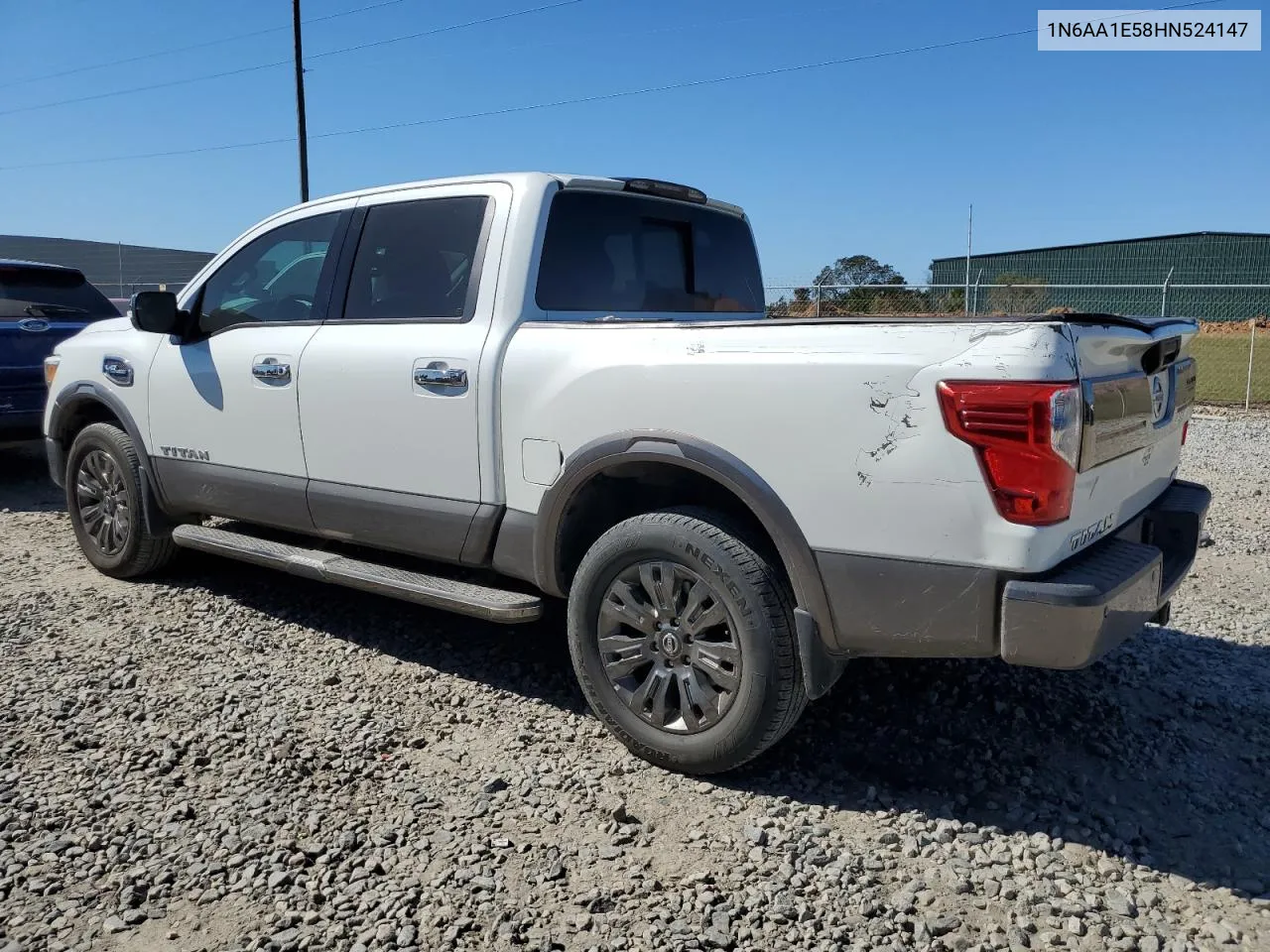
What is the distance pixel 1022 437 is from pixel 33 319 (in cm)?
807

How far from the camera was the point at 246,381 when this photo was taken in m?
4.58

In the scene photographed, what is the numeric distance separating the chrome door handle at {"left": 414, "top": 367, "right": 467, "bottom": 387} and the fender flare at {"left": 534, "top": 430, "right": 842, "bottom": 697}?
601 millimetres

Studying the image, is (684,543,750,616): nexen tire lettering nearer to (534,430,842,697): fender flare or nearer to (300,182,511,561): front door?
(534,430,842,697): fender flare

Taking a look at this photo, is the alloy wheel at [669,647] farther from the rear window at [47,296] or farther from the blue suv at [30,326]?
the rear window at [47,296]

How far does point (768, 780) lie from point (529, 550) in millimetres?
1162

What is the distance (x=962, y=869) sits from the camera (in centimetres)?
282

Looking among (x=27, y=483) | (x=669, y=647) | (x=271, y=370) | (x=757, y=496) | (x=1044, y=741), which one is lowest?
(x=1044, y=741)

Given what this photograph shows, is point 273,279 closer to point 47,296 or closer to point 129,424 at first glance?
point 129,424

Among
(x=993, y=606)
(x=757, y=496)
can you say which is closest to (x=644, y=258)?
(x=757, y=496)

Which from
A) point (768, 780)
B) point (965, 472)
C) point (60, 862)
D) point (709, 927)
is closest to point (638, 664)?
point (768, 780)

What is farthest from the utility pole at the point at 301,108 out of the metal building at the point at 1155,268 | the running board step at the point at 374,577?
the metal building at the point at 1155,268

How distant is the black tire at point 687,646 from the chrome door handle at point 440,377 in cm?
86

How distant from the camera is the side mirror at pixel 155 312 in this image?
4.75 metres

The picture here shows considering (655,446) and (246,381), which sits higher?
(246,381)
